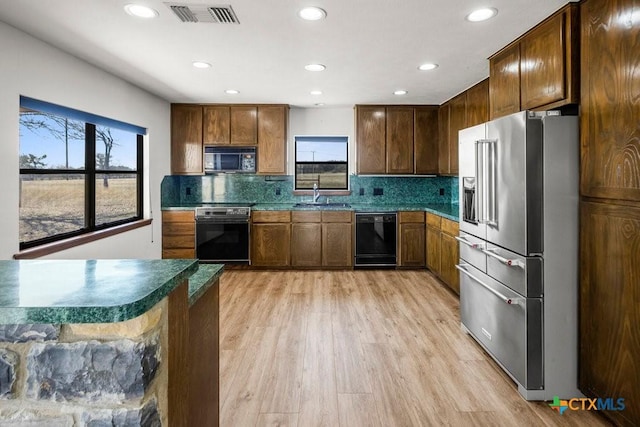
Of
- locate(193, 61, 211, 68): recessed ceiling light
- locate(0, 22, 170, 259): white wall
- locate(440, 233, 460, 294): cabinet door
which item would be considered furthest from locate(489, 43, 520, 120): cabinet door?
locate(0, 22, 170, 259): white wall

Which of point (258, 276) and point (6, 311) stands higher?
point (6, 311)

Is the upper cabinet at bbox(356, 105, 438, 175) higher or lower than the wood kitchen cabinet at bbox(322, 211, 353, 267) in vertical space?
higher

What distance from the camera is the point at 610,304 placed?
77.4 inches

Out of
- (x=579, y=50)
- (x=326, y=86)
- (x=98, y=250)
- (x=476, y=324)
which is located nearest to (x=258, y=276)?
(x=98, y=250)

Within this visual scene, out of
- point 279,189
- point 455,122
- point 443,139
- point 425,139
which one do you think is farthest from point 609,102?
point 279,189

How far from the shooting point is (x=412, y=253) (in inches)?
208

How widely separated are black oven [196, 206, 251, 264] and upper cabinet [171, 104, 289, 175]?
73cm

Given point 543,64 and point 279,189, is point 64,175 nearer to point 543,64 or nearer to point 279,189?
point 279,189

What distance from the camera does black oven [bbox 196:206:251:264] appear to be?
17.1ft

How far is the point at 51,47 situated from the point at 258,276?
3.16m

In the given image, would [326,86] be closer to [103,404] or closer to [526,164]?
[526,164]

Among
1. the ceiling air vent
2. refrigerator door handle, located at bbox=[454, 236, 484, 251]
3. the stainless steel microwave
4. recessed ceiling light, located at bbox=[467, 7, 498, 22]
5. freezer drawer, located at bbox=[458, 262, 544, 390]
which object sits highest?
the ceiling air vent

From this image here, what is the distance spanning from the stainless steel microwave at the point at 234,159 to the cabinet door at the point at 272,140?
11 centimetres

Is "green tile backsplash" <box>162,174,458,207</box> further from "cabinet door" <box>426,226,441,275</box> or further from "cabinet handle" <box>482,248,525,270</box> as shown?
"cabinet handle" <box>482,248,525,270</box>
